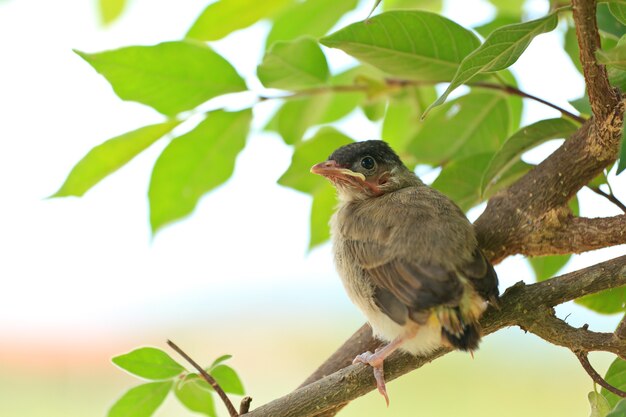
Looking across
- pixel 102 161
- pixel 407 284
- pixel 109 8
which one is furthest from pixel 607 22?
pixel 109 8

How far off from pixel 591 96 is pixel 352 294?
673 mm

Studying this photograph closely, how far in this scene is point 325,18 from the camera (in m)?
1.83

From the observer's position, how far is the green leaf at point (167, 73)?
163 centimetres

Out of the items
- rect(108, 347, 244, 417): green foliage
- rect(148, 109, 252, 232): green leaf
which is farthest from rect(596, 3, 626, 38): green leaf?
rect(108, 347, 244, 417): green foliage

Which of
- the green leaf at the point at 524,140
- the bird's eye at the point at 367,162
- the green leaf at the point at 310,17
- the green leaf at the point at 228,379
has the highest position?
the green leaf at the point at 310,17

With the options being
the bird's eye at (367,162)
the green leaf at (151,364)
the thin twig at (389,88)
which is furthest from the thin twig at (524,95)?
the green leaf at (151,364)

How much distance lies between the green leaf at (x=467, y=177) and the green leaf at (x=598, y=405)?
1.65ft

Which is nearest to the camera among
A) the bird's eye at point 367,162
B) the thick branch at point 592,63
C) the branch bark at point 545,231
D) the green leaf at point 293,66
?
the thick branch at point 592,63

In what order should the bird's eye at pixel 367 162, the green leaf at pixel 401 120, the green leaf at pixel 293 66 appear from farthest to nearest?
the green leaf at pixel 401 120 → the bird's eye at pixel 367 162 → the green leaf at pixel 293 66

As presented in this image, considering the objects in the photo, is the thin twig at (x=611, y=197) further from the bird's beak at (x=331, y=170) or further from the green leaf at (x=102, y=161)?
the green leaf at (x=102, y=161)

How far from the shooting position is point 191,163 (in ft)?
5.76

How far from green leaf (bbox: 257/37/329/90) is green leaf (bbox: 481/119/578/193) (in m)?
0.42

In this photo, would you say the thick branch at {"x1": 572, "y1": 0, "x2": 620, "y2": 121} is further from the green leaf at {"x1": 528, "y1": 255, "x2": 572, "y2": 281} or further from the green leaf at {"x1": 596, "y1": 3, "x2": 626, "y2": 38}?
the green leaf at {"x1": 528, "y1": 255, "x2": 572, "y2": 281}

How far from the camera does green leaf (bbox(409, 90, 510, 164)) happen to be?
1790 mm
